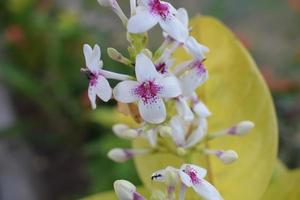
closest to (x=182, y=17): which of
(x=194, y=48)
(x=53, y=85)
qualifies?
(x=194, y=48)

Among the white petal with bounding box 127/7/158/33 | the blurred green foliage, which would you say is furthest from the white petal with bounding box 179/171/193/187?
the blurred green foliage

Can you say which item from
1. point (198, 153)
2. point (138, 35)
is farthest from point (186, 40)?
point (198, 153)

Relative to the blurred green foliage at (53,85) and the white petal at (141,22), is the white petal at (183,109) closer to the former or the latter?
the white petal at (141,22)

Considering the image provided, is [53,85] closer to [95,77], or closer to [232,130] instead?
[232,130]

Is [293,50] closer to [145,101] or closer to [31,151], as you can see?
[31,151]

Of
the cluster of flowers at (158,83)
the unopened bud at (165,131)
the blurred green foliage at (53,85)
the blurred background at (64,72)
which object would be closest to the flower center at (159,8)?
the cluster of flowers at (158,83)

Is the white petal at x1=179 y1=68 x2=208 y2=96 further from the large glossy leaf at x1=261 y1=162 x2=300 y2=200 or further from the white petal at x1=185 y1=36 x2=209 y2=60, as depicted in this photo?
the large glossy leaf at x1=261 y1=162 x2=300 y2=200
